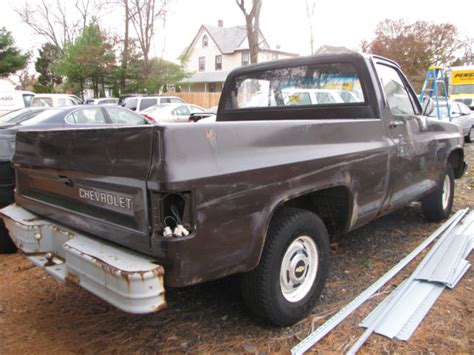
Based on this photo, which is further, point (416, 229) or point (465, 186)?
point (465, 186)

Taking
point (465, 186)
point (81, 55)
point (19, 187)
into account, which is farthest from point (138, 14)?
point (19, 187)

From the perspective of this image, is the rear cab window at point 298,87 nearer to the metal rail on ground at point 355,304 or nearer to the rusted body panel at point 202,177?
the rusted body panel at point 202,177

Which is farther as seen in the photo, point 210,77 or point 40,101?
point 210,77

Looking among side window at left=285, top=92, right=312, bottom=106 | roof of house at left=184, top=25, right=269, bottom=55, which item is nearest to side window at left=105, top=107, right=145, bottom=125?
side window at left=285, top=92, right=312, bottom=106

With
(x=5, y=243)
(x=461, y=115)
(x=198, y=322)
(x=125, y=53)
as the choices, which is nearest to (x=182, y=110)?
(x=461, y=115)

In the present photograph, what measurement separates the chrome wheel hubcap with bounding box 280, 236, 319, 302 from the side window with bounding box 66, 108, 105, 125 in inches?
281

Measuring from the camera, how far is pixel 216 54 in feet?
157

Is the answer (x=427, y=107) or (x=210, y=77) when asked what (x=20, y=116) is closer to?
(x=427, y=107)

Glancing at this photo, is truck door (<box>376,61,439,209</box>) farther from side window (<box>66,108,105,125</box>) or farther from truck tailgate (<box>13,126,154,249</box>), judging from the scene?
side window (<box>66,108,105,125</box>)

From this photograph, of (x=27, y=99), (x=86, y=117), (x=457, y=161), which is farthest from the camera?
(x=27, y=99)

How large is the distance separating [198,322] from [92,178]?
1.29 meters

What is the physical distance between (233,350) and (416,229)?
11.0 ft

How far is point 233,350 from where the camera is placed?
2.64 meters

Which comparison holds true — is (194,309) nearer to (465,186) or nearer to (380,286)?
(380,286)
